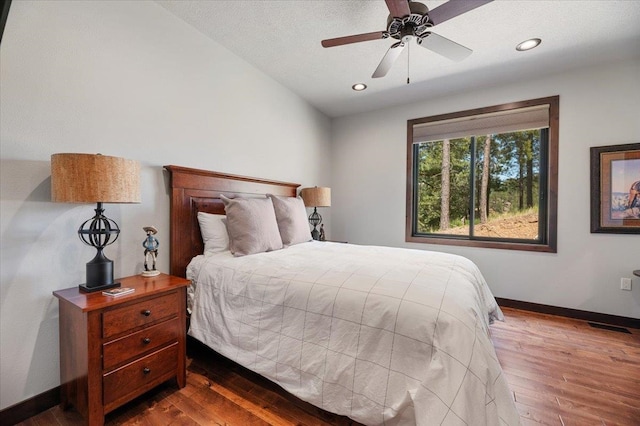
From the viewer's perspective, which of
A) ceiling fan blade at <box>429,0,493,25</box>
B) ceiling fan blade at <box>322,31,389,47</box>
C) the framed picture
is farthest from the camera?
the framed picture

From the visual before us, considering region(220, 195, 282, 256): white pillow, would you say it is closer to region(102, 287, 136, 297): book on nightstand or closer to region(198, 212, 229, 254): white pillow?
region(198, 212, 229, 254): white pillow

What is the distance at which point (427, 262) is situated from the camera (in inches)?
72.2

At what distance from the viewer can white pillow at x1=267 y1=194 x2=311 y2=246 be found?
263 cm

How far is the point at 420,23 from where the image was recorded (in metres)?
1.65

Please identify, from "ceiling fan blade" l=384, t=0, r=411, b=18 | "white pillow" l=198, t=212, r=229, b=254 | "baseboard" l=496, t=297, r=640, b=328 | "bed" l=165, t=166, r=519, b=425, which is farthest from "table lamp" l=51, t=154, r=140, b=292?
"baseboard" l=496, t=297, r=640, b=328

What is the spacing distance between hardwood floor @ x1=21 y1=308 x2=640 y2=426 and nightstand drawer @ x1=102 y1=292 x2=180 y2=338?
0.50 m

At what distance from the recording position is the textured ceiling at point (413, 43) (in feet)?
6.48

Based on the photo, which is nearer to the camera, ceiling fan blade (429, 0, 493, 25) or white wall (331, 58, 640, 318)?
ceiling fan blade (429, 0, 493, 25)

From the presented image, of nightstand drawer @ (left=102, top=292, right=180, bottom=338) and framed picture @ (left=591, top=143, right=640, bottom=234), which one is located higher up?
framed picture @ (left=591, top=143, right=640, bottom=234)

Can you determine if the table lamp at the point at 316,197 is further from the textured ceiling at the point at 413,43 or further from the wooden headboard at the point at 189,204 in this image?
the textured ceiling at the point at 413,43

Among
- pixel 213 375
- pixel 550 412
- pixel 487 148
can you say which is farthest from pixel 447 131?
pixel 213 375

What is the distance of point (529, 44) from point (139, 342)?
3782mm

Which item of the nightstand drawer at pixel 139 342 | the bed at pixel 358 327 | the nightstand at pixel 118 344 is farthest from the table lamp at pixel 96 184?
the bed at pixel 358 327

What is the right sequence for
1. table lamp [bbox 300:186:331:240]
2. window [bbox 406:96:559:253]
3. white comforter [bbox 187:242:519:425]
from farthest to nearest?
table lamp [bbox 300:186:331:240] < window [bbox 406:96:559:253] < white comforter [bbox 187:242:519:425]
